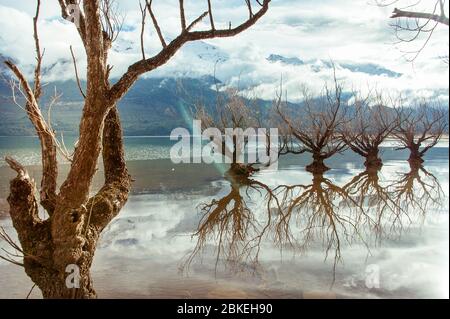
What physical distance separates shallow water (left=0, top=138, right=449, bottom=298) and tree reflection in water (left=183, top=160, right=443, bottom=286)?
25 millimetres

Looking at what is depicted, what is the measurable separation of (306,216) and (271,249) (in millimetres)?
2483

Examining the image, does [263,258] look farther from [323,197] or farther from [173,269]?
[323,197]

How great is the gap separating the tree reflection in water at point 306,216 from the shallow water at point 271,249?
25mm

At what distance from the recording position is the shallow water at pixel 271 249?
202 inches

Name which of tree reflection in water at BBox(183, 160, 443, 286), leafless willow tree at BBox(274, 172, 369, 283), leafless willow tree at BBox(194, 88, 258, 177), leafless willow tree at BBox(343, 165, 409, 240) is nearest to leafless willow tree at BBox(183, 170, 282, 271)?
tree reflection in water at BBox(183, 160, 443, 286)

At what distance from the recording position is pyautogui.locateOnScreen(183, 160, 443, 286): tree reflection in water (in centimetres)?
686

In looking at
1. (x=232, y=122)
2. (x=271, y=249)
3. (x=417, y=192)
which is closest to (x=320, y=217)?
(x=271, y=249)

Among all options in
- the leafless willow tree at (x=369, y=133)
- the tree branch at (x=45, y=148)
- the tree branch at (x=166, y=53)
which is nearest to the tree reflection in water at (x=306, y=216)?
the tree branch at (x=45, y=148)

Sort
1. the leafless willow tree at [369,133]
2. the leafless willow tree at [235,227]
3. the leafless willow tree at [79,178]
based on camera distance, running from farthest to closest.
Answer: the leafless willow tree at [369,133] → the leafless willow tree at [235,227] → the leafless willow tree at [79,178]

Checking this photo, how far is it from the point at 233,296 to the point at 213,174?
13.3 m

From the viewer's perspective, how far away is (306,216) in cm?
898

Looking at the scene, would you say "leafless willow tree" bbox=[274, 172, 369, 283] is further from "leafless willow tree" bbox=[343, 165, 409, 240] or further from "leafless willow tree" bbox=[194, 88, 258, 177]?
"leafless willow tree" bbox=[194, 88, 258, 177]

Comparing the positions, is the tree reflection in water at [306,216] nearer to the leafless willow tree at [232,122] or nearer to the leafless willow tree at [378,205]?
the leafless willow tree at [378,205]
